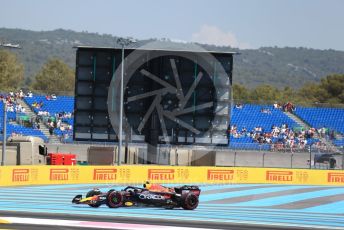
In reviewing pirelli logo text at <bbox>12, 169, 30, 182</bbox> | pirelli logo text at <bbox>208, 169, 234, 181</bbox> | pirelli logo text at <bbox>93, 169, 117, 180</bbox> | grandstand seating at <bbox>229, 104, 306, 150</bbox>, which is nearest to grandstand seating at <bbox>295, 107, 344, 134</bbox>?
grandstand seating at <bbox>229, 104, 306, 150</bbox>

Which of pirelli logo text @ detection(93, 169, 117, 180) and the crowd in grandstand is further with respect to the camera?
the crowd in grandstand

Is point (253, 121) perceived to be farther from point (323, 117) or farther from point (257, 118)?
point (323, 117)

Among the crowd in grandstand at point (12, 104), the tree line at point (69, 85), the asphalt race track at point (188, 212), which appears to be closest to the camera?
the asphalt race track at point (188, 212)

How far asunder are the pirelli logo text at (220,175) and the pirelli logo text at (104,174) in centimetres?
570

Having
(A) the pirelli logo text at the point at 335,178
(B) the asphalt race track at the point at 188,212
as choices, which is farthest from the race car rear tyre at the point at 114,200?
(A) the pirelli logo text at the point at 335,178

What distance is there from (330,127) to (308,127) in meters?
1.83

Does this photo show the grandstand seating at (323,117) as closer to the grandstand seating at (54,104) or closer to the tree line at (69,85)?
the grandstand seating at (54,104)

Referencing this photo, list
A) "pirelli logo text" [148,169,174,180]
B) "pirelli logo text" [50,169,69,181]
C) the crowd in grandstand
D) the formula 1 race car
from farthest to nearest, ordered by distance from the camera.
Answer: the crowd in grandstand < "pirelli logo text" [148,169,174,180] < "pirelli logo text" [50,169,69,181] < the formula 1 race car

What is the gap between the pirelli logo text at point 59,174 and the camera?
1323 inches

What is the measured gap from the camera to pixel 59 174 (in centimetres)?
3394

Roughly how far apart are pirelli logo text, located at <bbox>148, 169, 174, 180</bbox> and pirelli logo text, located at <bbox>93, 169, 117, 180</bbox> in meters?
1.99

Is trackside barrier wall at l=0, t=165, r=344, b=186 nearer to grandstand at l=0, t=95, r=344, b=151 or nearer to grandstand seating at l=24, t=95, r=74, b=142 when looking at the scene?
grandstand at l=0, t=95, r=344, b=151

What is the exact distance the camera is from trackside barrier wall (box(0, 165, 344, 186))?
106ft

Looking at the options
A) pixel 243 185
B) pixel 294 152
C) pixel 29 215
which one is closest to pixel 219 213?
pixel 29 215
